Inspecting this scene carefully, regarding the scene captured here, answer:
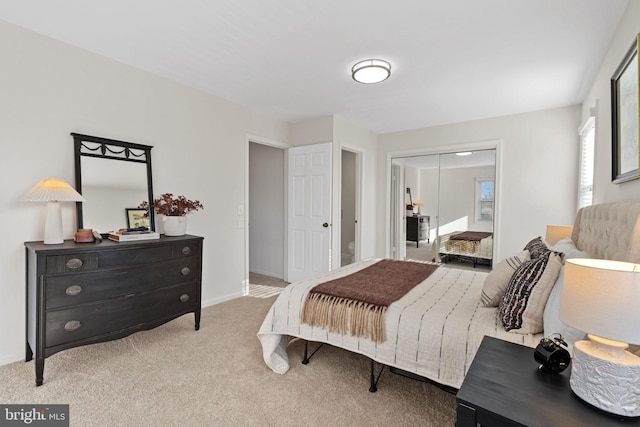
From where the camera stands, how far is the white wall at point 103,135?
7.30 ft

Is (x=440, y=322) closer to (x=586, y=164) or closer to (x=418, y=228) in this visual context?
(x=586, y=164)

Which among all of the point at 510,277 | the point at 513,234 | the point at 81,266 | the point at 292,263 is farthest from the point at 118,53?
the point at 513,234

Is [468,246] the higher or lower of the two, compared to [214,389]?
higher

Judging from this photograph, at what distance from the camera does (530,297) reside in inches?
58.9

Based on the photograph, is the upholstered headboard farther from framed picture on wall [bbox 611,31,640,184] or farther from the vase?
the vase

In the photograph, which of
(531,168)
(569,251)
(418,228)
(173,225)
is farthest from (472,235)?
(173,225)

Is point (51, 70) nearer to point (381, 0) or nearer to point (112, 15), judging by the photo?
point (112, 15)

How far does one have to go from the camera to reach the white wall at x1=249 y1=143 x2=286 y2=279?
15.8 feet

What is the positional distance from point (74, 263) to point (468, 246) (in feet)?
→ 15.7

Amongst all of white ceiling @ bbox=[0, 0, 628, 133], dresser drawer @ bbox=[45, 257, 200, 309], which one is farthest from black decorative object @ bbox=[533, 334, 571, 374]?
dresser drawer @ bbox=[45, 257, 200, 309]

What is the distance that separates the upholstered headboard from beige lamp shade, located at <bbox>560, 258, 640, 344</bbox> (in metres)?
0.55

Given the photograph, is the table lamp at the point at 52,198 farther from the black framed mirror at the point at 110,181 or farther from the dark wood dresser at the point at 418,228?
the dark wood dresser at the point at 418,228

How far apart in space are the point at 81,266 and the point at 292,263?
280cm

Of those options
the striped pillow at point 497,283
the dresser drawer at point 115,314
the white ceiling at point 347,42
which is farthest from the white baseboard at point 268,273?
the striped pillow at point 497,283
